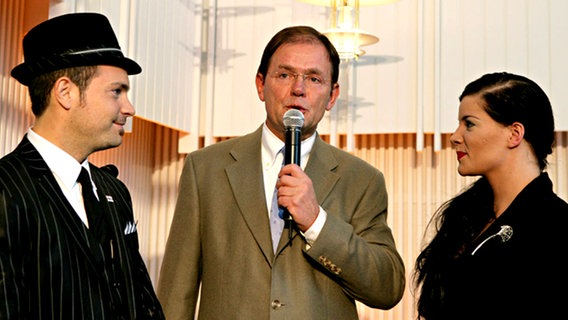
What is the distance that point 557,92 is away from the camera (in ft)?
20.1

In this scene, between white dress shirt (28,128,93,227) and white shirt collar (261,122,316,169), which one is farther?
white shirt collar (261,122,316,169)

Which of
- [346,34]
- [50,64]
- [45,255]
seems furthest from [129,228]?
[346,34]

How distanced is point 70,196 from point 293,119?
28.0 inches

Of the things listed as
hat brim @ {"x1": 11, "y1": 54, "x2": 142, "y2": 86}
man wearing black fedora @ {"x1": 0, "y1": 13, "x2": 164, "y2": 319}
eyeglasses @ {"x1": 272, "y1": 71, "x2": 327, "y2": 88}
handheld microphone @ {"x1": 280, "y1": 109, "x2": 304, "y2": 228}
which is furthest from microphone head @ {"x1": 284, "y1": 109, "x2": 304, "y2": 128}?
hat brim @ {"x1": 11, "y1": 54, "x2": 142, "y2": 86}

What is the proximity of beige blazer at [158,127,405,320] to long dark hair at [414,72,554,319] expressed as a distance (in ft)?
0.63

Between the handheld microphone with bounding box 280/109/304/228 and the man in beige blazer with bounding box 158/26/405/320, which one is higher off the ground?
the handheld microphone with bounding box 280/109/304/228

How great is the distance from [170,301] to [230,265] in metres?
0.23

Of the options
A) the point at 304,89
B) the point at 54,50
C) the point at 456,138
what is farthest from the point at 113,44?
the point at 456,138

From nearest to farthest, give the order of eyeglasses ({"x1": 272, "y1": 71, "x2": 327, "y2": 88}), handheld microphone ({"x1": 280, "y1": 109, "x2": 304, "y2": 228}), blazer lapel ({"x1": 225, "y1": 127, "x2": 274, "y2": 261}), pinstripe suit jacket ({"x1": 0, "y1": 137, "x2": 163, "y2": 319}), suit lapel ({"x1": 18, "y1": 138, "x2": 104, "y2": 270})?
pinstripe suit jacket ({"x1": 0, "y1": 137, "x2": 163, "y2": 319}), suit lapel ({"x1": 18, "y1": 138, "x2": 104, "y2": 270}), handheld microphone ({"x1": 280, "y1": 109, "x2": 304, "y2": 228}), blazer lapel ({"x1": 225, "y1": 127, "x2": 274, "y2": 261}), eyeglasses ({"x1": 272, "y1": 71, "x2": 327, "y2": 88})

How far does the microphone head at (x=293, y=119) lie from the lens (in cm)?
236

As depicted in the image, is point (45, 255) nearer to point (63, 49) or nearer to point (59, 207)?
point (59, 207)

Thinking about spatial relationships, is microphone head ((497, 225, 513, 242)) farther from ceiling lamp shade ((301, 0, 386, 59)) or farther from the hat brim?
ceiling lamp shade ((301, 0, 386, 59))

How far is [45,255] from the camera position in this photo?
1.84 meters

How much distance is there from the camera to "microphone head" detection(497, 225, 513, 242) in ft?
8.09
